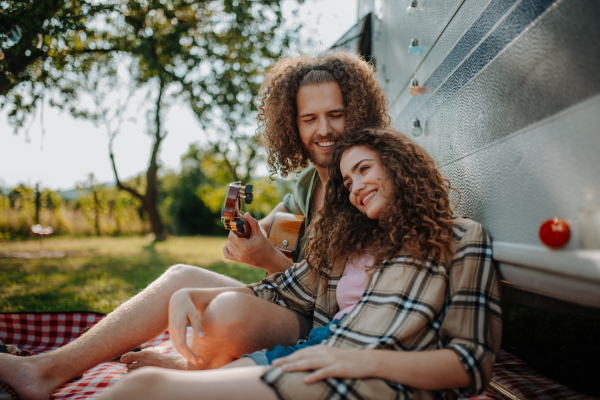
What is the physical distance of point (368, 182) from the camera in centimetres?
171

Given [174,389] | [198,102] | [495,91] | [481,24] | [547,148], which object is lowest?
[174,389]

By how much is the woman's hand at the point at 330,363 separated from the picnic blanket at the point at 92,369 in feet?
3.04

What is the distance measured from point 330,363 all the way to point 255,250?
1.05 metres

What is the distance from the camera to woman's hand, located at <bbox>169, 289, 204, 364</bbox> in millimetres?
1430

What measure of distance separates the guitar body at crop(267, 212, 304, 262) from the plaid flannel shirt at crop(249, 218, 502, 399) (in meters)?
1.24

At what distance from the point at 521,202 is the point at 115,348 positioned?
70.2 inches

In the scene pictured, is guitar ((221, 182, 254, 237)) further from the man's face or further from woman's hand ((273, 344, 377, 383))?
woman's hand ((273, 344, 377, 383))

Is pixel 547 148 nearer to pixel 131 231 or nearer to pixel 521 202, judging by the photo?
pixel 521 202

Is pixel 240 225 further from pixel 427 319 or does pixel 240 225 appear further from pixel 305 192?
pixel 427 319

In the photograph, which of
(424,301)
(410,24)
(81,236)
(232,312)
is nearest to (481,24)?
(424,301)

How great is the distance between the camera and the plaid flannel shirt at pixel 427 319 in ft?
3.87

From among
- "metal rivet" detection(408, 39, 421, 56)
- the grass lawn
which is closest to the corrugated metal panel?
"metal rivet" detection(408, 39, 421, 56)

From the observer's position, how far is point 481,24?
1.60m

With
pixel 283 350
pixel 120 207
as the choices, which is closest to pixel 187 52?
pixel 283 350
